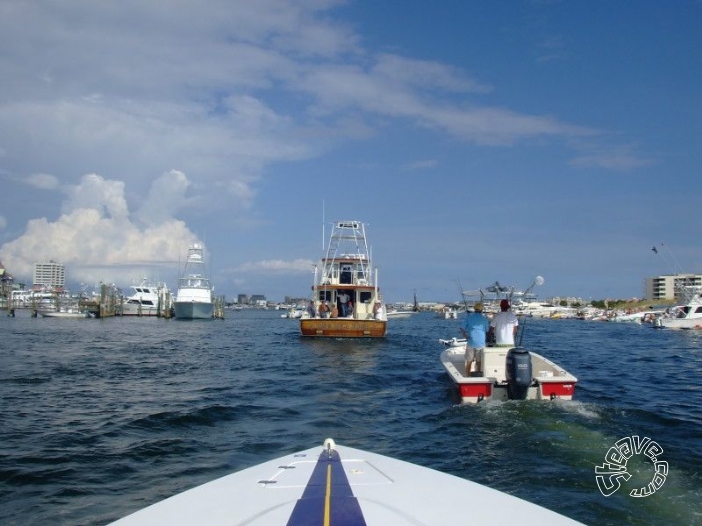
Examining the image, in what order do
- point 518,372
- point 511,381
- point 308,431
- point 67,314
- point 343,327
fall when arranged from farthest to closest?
point 67,314 → point 343,327 → point 511,381 → point 518,372 → point 308,431

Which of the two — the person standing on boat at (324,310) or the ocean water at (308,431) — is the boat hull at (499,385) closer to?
the ocean water at (308,431)

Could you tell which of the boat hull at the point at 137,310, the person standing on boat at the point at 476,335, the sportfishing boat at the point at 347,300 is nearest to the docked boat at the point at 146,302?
the boat hull at the point at 137,310

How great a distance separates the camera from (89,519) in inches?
266

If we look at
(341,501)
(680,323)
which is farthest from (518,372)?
(680,323)

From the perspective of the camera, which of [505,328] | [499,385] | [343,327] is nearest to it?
[499,385]

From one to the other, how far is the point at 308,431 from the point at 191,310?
2662 inches

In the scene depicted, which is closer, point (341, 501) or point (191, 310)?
point (341, 501)

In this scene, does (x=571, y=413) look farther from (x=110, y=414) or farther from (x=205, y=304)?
(x=205, y=304)

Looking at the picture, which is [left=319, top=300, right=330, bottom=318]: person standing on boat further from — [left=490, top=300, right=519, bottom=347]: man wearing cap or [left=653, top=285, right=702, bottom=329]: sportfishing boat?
[left=653, top=285, right=702, bottom=329]: sportfishing boat

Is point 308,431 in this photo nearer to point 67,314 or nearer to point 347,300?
point 347,300

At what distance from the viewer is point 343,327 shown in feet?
108

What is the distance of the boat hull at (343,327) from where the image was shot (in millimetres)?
32750

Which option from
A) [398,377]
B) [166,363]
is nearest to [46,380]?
[166,363]

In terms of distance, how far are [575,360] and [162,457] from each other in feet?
68.5
